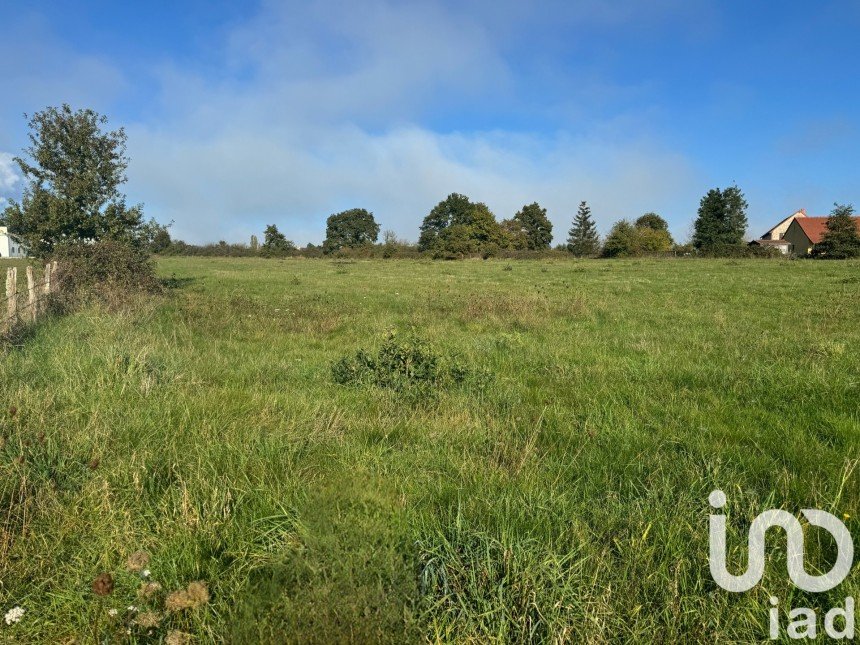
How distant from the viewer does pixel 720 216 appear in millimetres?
70625

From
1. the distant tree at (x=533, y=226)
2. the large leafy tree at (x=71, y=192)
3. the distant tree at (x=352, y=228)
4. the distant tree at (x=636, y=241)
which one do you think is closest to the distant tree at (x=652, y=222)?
the distant tree at (x=636, y=241)

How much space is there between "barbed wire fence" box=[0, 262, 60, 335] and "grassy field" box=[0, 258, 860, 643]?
87 centimetres

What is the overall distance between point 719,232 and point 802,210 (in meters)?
38.3

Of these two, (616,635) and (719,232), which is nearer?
(616,635)

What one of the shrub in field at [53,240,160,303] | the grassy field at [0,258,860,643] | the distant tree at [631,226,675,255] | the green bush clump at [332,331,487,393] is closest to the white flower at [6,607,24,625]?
the grassy field at [0,258,860,643]

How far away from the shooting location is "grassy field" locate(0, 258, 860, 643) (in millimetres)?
2342

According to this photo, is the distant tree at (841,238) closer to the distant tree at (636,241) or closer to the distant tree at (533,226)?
the distant tree at (636,241)

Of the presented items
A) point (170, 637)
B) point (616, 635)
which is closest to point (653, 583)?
point (616, 635)

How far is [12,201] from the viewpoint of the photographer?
16.1m

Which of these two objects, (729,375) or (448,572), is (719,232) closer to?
(729,375)

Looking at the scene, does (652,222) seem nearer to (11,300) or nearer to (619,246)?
(619,246)
